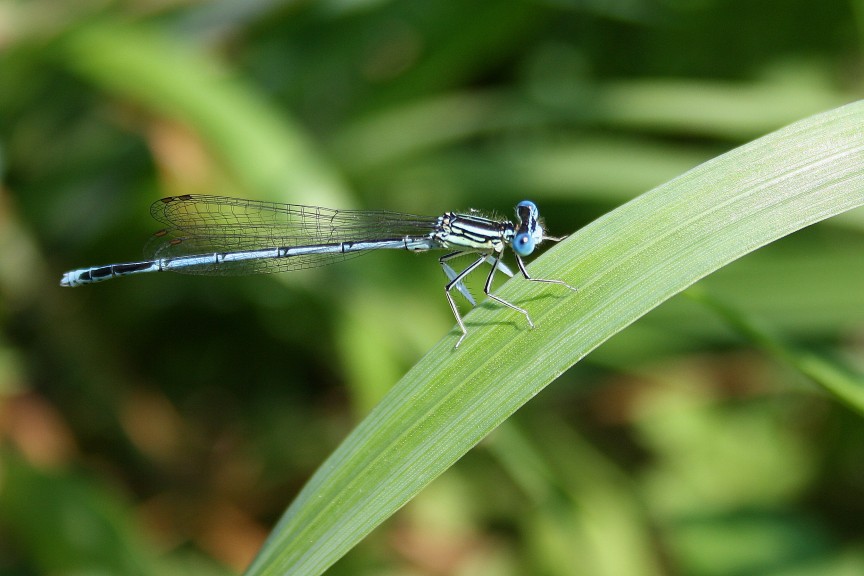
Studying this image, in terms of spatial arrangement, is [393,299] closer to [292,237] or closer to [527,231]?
[292,237]

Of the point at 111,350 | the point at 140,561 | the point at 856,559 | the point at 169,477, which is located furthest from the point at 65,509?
the point at 856,559

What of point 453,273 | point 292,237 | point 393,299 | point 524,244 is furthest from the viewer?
point 393,299

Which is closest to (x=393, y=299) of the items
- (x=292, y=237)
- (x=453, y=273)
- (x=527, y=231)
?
(x=292, y=237)

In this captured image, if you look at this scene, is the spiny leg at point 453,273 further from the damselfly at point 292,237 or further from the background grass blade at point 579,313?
the background grass blade at point 579,313

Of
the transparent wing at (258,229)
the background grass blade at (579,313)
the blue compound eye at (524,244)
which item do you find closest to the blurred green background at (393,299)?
the transparent wing at (258,229)

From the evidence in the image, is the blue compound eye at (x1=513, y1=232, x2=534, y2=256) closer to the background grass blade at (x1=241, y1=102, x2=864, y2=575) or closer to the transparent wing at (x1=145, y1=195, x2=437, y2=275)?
the transparent wing at (x1=145, y1=195, x2=437, y2=275)
